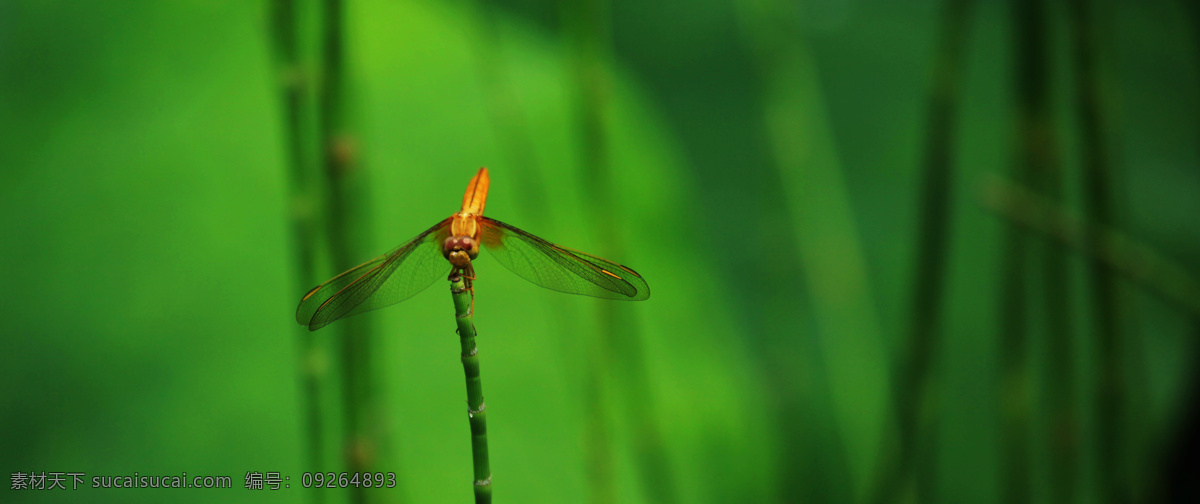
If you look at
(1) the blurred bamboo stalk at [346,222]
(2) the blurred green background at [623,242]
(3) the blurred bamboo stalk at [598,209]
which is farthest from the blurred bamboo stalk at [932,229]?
(1) the blurred bamboo stalk at [346,222]

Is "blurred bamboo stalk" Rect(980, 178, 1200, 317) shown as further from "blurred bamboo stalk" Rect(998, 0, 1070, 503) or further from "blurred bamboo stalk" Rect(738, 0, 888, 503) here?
"blurred bamboo stalk" Rect(738, 0, 888, 503)

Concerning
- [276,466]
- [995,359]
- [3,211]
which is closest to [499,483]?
[276,466]

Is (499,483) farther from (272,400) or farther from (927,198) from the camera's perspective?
(927,198)

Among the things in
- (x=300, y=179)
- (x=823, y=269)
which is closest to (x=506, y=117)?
(x=300, y=179)

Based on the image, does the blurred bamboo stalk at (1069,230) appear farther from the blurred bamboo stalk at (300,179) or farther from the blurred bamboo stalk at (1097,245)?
the blurred bamboo stalk at (300,179)

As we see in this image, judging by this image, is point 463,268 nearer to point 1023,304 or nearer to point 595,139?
point 595,139

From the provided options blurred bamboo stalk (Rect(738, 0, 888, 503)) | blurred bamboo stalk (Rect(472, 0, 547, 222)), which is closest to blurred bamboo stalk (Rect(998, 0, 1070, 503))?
blurred bamboo stalk (Rect(738, 0, 888, 503))
